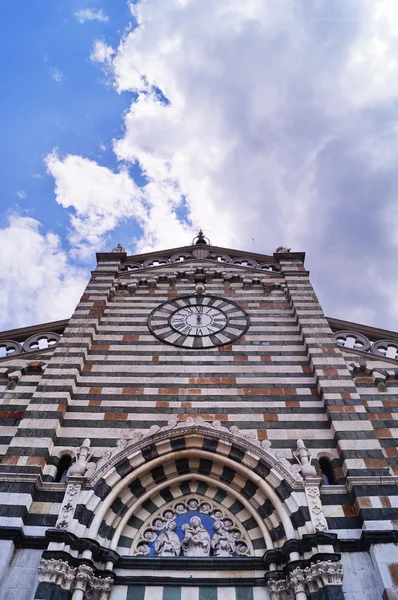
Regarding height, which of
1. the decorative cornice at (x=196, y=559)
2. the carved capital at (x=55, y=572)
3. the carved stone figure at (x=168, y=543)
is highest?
the carved stone figure at (x=168, y=543)

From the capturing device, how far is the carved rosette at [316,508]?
8.43 m

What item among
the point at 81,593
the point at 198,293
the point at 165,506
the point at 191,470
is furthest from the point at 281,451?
the point at 198,293

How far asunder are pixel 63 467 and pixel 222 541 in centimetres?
341

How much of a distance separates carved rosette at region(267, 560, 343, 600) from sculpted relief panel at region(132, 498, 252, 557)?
104 centimetres

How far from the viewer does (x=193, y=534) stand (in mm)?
9219

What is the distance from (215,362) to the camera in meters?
12.4

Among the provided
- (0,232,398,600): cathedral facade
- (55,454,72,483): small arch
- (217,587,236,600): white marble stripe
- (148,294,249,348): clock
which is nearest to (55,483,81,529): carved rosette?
(0,232,398,600): cathedral facade

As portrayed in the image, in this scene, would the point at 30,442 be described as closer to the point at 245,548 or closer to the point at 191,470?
the point at 191,470

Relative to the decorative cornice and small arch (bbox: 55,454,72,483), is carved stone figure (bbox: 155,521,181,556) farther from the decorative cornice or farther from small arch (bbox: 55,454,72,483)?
small arch (bbox: 55,454,72,483)

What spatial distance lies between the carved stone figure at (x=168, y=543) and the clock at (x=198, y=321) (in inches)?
187

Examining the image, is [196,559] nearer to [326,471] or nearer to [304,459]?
[304,459]

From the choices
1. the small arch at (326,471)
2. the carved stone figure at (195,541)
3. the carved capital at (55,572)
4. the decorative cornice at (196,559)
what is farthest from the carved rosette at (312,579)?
the carved capital at (55,572)

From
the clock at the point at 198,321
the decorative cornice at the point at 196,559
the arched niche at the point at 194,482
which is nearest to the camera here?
the decorative cornice at the point at 196,559

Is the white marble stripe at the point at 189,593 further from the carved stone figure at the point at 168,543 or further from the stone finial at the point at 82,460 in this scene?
the stone finial at the point at 82,460
